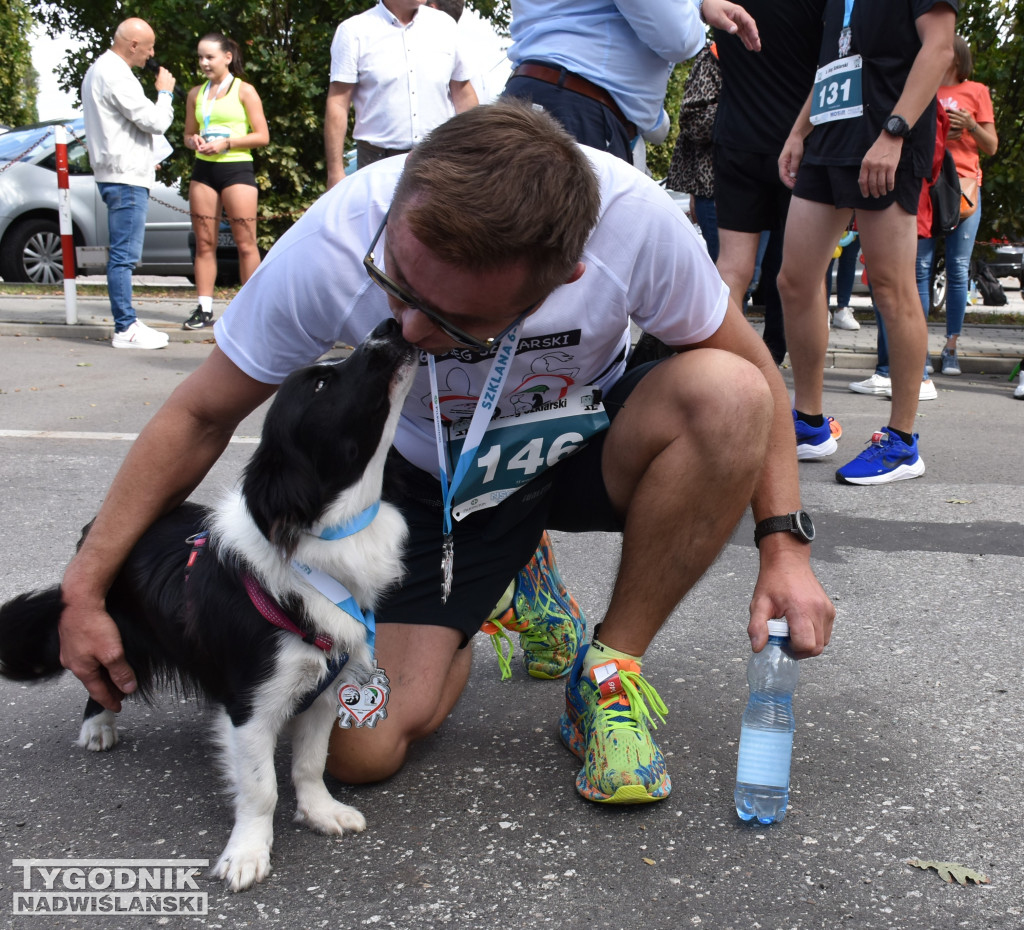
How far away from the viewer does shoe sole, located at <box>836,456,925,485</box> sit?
4.59 m

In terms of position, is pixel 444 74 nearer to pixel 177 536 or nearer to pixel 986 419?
pixel 986 419

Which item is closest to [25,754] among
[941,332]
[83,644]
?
[83,644]

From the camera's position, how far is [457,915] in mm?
1813

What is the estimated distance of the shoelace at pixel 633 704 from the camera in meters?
2.24

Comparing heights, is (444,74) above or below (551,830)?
above

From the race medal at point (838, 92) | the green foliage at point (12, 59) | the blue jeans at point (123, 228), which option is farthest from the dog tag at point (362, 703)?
the green foliage at point (12, 59)

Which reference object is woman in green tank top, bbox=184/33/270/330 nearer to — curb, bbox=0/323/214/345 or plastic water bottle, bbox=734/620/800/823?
curb, bbox=0/323/214/345

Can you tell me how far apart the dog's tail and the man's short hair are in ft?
4.14

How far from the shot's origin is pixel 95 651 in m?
2.20

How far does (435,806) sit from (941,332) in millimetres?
8862

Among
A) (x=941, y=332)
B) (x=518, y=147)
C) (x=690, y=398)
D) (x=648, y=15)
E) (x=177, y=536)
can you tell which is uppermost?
(x=648, y=15)

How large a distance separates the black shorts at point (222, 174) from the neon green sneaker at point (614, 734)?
22.7 ft

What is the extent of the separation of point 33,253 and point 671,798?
12.0 metres

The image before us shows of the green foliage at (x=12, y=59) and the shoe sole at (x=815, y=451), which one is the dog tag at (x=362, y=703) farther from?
the green foliage at (x=12, y=59)
